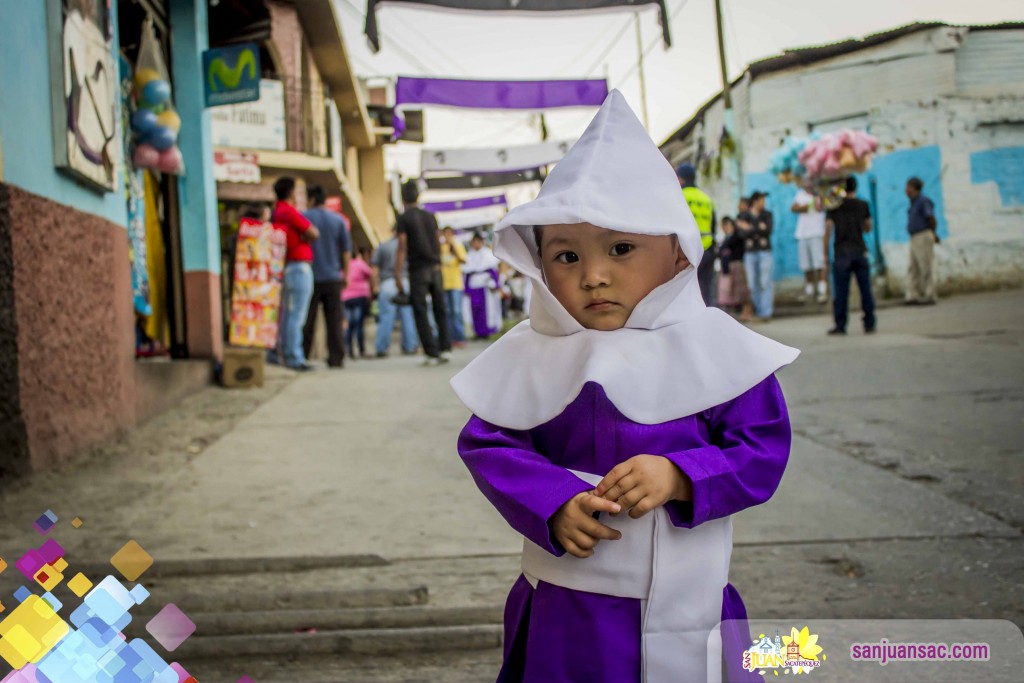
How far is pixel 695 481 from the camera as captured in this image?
4.51 ft

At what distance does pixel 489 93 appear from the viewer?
9.60 meters

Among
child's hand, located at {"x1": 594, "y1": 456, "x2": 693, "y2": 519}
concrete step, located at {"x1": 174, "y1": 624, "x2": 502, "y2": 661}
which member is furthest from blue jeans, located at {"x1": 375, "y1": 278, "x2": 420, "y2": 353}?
child's hand, located at {"x1": 594, "y1": 456, "x2": 693, "y2": 519}

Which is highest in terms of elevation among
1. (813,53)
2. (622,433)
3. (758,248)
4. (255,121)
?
(813,53)

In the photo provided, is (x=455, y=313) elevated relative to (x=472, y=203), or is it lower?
lower

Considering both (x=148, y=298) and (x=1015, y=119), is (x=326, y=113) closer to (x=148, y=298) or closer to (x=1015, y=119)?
(x=148, y=298)

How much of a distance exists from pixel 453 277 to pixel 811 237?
5.11 m

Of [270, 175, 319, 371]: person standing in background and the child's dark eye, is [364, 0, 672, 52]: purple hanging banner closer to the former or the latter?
[270, 175, 319, 371]: person standing in background

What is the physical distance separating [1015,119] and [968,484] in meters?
3.95

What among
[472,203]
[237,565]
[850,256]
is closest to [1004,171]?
[850,256]

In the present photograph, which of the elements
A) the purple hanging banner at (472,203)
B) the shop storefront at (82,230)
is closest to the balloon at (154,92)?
the shop storefront at (82,230)

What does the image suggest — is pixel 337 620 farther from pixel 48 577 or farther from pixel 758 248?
pixel 758 248

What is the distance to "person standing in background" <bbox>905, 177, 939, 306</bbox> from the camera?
9.30 m

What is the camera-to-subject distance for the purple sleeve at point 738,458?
139 cm

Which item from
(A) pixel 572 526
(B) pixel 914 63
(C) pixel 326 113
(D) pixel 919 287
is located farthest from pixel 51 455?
(C) pixel 326 113
